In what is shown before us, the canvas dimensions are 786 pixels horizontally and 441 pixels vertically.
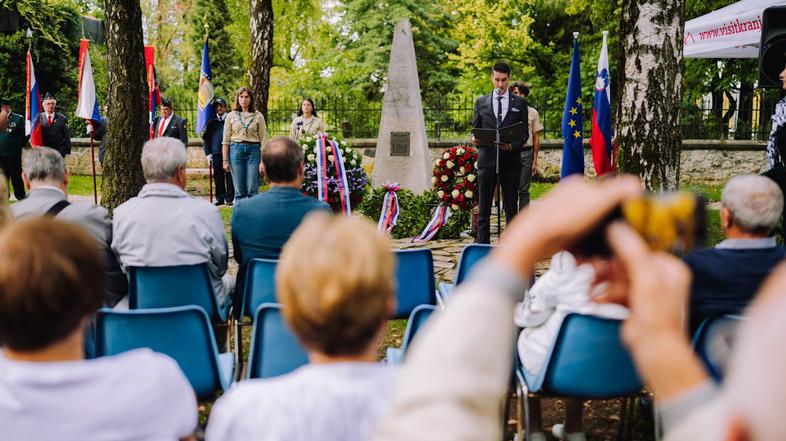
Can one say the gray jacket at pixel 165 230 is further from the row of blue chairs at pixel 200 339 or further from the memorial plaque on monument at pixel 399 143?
the memorial plaque on monument at pixel 399 143

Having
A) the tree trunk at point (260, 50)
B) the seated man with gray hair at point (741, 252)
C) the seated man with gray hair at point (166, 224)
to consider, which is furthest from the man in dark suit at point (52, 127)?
the seated man with gray hair at point (741, 252)

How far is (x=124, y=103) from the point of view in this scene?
8828 mm

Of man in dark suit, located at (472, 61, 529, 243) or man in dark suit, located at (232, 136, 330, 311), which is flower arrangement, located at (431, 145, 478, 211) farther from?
man in dark suit, located at (232, 136, 330, 311)

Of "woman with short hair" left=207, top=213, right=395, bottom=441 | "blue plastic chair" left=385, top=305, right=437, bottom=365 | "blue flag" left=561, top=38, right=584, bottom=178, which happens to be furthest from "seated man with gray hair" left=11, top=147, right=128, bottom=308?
"blue flag" left=561, top=38, right=584, bottom=178

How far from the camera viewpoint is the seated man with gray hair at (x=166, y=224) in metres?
3.94

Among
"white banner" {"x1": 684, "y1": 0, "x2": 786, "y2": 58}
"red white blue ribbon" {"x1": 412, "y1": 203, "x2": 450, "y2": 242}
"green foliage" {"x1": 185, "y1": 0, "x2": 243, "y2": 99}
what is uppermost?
"green foliage" {"x1": 185, "y1": 0, "x2": 243, "y2": 99}

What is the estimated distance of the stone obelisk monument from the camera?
10.8m

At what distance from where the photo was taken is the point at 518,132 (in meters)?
7.70

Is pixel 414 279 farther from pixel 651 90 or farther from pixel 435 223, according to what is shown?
pixel 435 223

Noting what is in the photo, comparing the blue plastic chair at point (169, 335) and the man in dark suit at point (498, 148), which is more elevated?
the man in dark suit at point (498, 148)

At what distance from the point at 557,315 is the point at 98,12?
27157 mm

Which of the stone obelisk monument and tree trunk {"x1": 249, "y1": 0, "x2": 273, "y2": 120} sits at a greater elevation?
tree trunk {"x1": 249, "y1": 0, "x2": 273, "y2": 120}

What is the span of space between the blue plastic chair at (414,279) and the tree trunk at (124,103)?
5491 mm

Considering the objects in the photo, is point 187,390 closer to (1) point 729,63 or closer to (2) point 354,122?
(2) point 354,122
